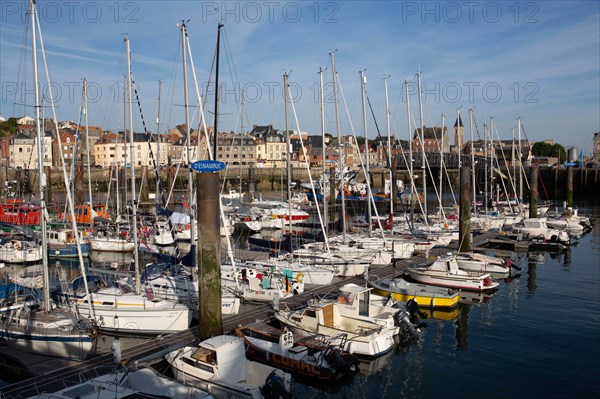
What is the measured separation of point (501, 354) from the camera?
20.6 m

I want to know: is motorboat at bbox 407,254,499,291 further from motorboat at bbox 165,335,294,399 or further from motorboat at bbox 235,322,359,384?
motorboat at bbox 165,335,294,399

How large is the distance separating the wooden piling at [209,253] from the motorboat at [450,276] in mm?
14713

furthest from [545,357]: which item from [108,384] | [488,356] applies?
[108,384]

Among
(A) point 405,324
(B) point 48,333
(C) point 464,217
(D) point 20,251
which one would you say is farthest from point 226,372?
(D) point 20,251

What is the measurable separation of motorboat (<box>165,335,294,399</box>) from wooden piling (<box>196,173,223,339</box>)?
218 cm

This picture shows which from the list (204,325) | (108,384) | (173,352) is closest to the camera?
(108,384)

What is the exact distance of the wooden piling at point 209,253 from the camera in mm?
18141

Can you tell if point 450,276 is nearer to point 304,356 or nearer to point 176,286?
point 304,356

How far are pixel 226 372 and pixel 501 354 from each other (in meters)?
10.8

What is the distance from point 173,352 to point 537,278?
79.5 ft

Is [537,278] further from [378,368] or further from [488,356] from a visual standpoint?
[378,368]

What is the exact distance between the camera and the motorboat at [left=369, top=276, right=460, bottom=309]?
1027 inches

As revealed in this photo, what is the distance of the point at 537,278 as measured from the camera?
33.1m

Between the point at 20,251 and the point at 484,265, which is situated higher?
the point at 20,251
